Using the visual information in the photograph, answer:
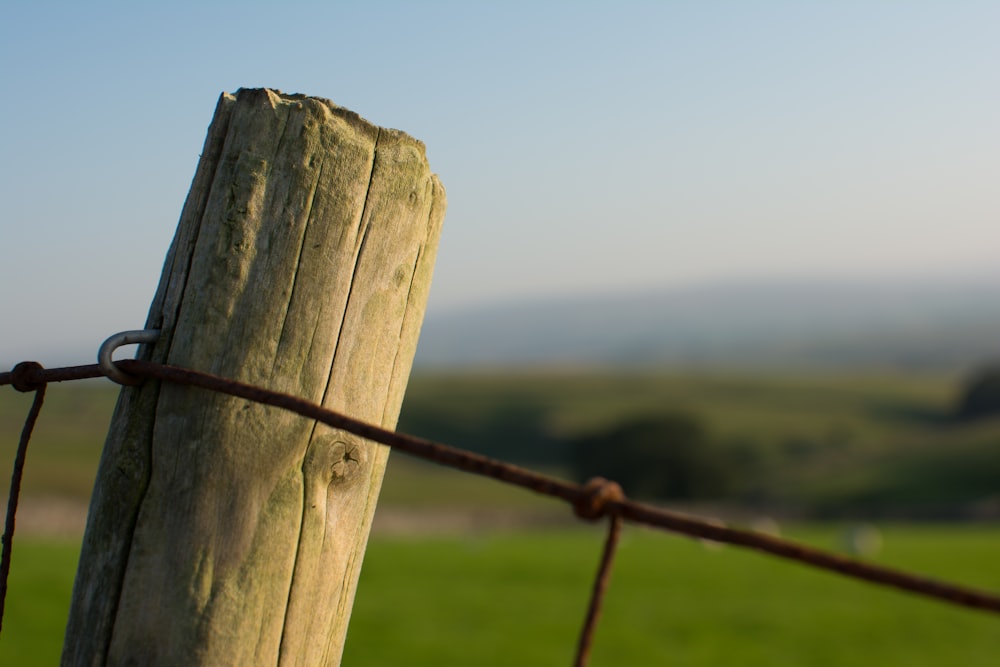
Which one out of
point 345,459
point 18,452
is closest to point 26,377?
point 18,452

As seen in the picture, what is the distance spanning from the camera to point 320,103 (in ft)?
5.58

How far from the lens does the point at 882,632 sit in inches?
516

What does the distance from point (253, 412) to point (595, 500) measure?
2.29 ft

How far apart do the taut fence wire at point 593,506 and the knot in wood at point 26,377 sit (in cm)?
45

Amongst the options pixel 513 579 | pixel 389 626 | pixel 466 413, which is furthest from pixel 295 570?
pixel 466 413

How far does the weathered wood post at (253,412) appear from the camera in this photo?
5.32 ft

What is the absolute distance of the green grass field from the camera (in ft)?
38.7

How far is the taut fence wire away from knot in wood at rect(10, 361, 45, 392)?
17.7 inches

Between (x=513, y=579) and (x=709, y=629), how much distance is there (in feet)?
15.8

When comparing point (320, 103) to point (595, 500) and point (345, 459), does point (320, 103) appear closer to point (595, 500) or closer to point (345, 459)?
point (345, 459)

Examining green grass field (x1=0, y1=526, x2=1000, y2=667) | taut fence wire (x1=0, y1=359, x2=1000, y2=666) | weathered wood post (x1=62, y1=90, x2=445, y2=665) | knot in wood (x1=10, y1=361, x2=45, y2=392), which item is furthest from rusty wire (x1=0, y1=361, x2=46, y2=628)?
green grass field (x1=0, y1=526, x2=1000, y2=667)

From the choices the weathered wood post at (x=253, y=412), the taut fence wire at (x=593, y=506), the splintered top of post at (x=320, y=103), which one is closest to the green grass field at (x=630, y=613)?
the weathered wood post at (x=253, y=412)

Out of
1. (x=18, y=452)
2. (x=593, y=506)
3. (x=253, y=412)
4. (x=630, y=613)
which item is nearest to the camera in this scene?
(x=593, y=506)

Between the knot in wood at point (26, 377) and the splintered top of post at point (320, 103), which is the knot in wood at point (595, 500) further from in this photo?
the knot in wood at point (26, 377)
